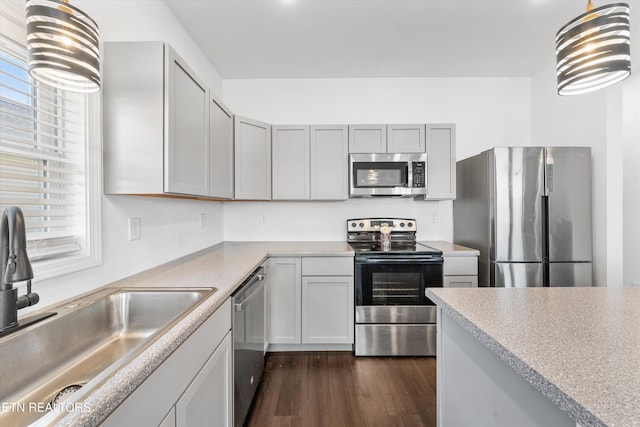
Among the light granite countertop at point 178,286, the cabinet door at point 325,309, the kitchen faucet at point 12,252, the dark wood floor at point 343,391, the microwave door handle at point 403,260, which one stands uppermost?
the kitchen faucet at point 12,252

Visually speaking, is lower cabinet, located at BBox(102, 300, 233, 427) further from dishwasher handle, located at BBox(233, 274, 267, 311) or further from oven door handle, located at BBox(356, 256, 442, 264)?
oven door handle, located at BBox(356, 256, 442, 264)

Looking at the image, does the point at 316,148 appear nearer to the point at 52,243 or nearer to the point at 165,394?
the point at 52,243

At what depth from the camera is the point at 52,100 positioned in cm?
128

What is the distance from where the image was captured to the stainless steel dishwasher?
1.50 metres

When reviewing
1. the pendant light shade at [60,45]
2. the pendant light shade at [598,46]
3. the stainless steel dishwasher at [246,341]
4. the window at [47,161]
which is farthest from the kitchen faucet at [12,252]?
the pendant light shade at [598,46]

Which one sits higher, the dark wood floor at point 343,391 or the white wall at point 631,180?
the white wall at point 631,180

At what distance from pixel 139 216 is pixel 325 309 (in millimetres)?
1589

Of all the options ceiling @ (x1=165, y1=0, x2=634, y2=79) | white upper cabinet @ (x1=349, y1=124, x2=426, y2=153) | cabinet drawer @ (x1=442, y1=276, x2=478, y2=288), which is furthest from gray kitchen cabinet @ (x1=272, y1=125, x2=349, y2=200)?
cabinet drawer @ (x1=442, y1=276, x2=478, y2=288)

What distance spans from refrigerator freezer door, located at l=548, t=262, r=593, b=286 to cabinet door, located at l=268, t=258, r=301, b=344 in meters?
2.09

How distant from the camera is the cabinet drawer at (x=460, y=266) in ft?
8.32

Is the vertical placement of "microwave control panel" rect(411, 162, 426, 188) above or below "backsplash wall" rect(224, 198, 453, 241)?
above

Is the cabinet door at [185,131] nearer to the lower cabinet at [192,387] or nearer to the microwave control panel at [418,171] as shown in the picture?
the lower cabinet at [192,387]

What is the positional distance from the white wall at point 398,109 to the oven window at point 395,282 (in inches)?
30.5

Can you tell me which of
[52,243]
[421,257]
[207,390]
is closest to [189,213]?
[52,243]
